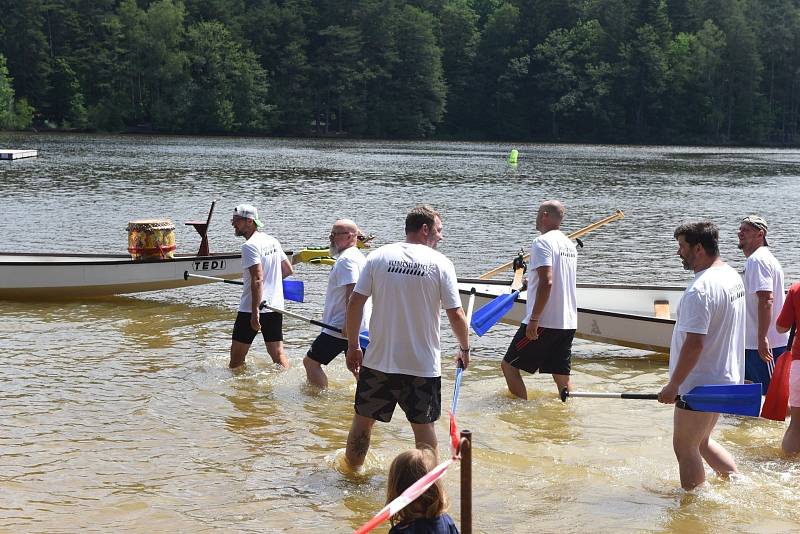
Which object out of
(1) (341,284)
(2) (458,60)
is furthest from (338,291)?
(2) (458,60)

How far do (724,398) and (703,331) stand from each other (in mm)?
464

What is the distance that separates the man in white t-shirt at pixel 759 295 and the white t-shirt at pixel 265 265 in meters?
4.37

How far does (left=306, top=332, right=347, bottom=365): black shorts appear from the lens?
374 inches

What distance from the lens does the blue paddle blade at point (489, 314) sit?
10.6 metres

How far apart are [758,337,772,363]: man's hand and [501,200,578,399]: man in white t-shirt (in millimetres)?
1596

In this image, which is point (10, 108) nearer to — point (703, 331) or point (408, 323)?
point (408, 323)

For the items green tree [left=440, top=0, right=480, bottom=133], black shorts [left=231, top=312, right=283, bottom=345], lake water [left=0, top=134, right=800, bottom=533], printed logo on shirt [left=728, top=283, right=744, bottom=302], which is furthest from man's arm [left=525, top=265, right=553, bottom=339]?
green tree [left=440, top=0, right=480, bottom=133]

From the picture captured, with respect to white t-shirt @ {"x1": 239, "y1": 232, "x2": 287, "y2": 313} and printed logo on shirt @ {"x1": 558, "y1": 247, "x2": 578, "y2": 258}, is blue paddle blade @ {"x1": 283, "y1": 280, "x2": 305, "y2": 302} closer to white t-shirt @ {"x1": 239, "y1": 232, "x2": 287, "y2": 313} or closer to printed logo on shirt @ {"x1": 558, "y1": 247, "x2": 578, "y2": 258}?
white t-shirt @ {"x1": 239, "y1": 232, "x2": 287, "y2": 313}

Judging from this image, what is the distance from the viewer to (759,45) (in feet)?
401

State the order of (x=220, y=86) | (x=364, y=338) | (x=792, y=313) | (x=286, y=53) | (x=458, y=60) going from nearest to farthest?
1. (x=792, y=313)
2. (x=364, y=338)
3. (x=220, y=86)
4. (x=286, y=53)
5. (x=458, y=60)

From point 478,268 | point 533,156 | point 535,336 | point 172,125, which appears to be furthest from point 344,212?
point 172,125

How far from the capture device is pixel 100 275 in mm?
15836

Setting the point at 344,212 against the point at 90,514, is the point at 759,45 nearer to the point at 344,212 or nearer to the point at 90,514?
the point at 344,212

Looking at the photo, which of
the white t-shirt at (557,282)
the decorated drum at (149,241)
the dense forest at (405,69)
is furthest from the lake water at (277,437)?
the dense forest at (405,69)
